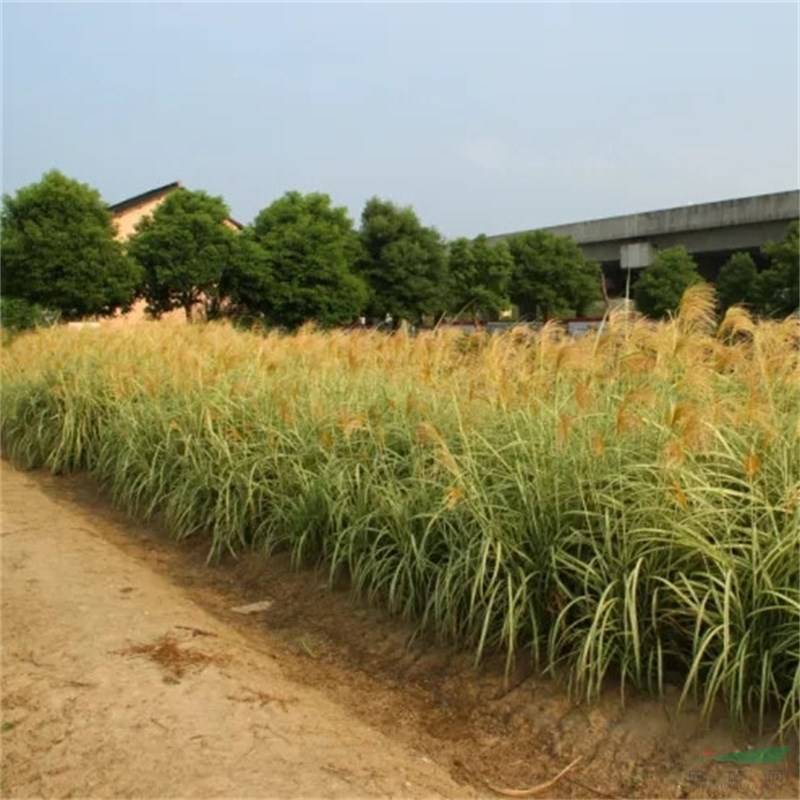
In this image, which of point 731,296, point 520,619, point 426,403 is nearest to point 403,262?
point 731,296

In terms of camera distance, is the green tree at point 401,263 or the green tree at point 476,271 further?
the green tree at point 476,271

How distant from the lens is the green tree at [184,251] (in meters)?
20.4

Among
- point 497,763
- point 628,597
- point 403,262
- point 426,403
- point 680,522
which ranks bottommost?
point 497,763

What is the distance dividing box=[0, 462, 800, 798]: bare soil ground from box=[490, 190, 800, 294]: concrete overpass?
790 inches

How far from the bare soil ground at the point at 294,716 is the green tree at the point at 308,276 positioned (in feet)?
55.3

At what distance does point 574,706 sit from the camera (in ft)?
8.77

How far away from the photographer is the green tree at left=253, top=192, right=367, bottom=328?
20.5 meters

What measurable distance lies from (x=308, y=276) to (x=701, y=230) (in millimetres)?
15459

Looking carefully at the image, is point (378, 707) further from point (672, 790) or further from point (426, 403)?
point (426, 403)

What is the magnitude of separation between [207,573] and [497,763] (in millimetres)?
2388

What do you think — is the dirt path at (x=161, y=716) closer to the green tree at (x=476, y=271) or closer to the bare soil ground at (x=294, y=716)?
the bare soil ground at (x=294, y=716)

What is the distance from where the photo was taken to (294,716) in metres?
2.61

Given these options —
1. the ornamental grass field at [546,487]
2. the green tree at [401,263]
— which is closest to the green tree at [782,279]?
the green tree at [401,263]

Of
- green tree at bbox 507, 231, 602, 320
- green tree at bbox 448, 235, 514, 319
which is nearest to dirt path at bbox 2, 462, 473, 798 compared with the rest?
green tree at bbox 448, 235, 514, 319
